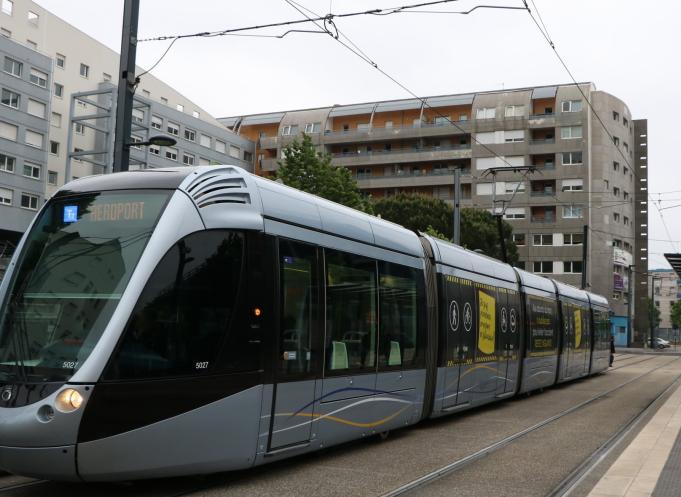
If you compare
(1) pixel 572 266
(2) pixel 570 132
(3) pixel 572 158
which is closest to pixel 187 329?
(1) pixel 572 266

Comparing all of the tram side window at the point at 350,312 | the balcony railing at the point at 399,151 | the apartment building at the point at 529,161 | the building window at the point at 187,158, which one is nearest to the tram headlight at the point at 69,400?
the tram side window at the point at 350,312

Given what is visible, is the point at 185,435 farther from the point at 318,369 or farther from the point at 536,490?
the point at 536,490

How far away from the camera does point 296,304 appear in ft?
25.5

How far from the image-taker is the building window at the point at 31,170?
1835 inches

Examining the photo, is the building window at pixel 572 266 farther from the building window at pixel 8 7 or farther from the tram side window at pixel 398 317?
the tram side window at pixel 398 317

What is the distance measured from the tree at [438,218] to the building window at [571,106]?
2039 cm

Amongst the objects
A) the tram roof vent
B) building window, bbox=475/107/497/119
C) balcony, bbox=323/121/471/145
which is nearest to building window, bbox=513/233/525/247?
balcony, bbox=323/121/471/145

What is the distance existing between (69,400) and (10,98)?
43856 millimetres

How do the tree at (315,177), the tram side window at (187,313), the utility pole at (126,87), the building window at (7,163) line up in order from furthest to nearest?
1. the building window at (7,163)
2. the tree at (315,177)
3. the utility pole at (126,87)
4. the tram side window at (187,313)

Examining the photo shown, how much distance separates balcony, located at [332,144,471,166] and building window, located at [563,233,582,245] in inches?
440

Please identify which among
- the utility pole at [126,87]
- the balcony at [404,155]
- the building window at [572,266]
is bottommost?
the utility pole at [126,87]

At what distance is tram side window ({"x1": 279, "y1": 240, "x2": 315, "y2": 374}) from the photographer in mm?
7574

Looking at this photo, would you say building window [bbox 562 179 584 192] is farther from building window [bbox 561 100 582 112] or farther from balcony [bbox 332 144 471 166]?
balcony [bbox 332 144 471 166]

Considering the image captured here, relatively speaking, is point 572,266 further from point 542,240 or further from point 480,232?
point 480,232
